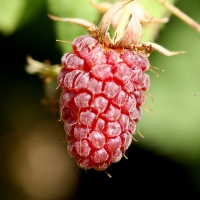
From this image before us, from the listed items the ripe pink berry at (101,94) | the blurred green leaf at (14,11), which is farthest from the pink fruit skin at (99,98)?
the blurred green leaf at (14,11)

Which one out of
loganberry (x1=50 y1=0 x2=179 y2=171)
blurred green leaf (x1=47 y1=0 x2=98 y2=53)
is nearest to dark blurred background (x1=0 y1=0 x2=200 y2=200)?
blurred green leaf (x1=47 y1=0 x2=98 y2=53)

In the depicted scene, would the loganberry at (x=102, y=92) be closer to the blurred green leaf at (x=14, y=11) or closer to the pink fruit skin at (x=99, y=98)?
the pink fruit skin at (x=99, y=98)

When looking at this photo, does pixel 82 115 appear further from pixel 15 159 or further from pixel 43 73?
pixel 15 159

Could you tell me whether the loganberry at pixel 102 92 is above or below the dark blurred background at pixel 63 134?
above

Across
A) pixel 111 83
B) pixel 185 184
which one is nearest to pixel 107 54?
pixel 111 83

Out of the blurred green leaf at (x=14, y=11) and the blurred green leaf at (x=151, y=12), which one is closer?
the blurred green leaf at (x=151, y=12)

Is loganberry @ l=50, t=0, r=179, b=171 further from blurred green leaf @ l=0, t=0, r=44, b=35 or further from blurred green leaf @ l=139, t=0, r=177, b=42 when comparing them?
blurred green leaf @ l=0, t=0, r=44, b=35
